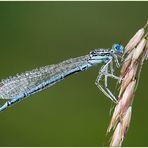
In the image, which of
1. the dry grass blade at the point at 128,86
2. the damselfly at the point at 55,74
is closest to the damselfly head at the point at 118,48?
the damselfly at the point at 55,74

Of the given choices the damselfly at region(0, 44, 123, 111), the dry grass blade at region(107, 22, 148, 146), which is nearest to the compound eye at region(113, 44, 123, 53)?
the damselfly at region(0, 44, 123, 111)

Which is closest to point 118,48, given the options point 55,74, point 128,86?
point 55,74

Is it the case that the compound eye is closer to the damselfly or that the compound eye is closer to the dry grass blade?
the damselfly

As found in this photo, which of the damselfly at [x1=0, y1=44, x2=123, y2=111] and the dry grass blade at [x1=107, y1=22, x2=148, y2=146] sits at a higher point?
the damselfly at [x1=0, y1=44, x2=123, y2=111]

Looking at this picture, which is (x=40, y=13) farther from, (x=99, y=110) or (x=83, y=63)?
(x=83, y=63)

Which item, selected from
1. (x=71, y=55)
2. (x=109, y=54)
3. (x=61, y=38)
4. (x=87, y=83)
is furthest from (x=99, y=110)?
(x=109, y=54)

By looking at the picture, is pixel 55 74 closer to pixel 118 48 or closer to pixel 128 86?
pixel 118 48

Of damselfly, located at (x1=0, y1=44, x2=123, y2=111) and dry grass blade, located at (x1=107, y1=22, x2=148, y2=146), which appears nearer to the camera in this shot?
dry grass blade, located at (x1=107, y1=22, x2=148, y2=146)
